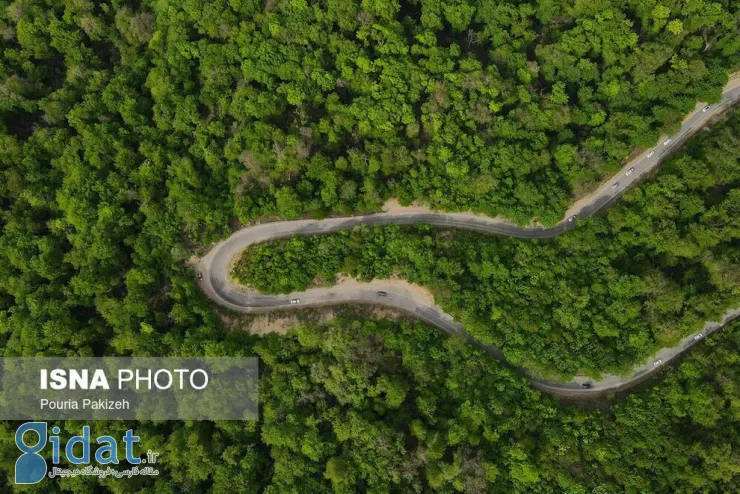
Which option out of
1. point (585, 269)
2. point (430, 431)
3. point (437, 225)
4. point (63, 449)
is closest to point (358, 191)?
point (437, 225)

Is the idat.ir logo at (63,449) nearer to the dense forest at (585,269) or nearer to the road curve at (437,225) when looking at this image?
the road curve at (437,225)

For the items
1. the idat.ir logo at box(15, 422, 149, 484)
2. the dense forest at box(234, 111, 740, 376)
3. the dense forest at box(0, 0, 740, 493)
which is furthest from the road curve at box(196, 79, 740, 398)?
the idat.ir logo at box(15, 422, 149, 484)

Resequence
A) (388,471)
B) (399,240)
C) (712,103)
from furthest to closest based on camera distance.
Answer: (712,103), (399,240), (388,471)

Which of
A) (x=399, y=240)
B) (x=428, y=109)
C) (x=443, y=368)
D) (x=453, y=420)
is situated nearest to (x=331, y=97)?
(x=428, y=109)

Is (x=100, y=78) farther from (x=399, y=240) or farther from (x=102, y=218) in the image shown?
(x=399, y=240)

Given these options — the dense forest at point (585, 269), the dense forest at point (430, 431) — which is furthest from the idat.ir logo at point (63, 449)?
the dense forest at point (585, 269)

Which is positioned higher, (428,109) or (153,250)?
(428,109)
